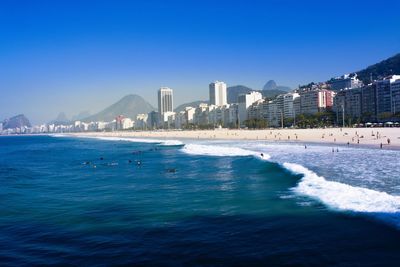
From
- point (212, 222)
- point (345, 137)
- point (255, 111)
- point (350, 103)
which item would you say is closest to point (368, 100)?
point (350, 103)

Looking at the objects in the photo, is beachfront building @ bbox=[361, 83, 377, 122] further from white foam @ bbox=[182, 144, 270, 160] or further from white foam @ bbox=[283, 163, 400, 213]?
white foam @ bbox=[283, 163, 400, 213]

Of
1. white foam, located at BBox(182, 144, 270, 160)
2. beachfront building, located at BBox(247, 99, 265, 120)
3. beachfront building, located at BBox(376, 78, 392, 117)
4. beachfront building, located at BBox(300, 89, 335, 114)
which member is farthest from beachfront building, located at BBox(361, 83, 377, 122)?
white foam, located at BBox(182, 144, 270, 160)

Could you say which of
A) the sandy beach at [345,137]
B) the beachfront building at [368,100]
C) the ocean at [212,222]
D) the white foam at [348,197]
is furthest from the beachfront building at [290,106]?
the white foam at [348,197]

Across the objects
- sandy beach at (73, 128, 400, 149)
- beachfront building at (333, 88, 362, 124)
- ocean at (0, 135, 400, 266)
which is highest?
beachfront building at (333, 88, 362, 124)

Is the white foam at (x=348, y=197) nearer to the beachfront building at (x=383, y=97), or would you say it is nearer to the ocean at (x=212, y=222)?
the ocean at (x=212, y=222)

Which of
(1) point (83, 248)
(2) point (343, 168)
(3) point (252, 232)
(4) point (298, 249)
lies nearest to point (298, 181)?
(2) point (343, 168)

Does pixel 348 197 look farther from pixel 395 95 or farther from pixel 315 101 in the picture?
pixel 315 101
